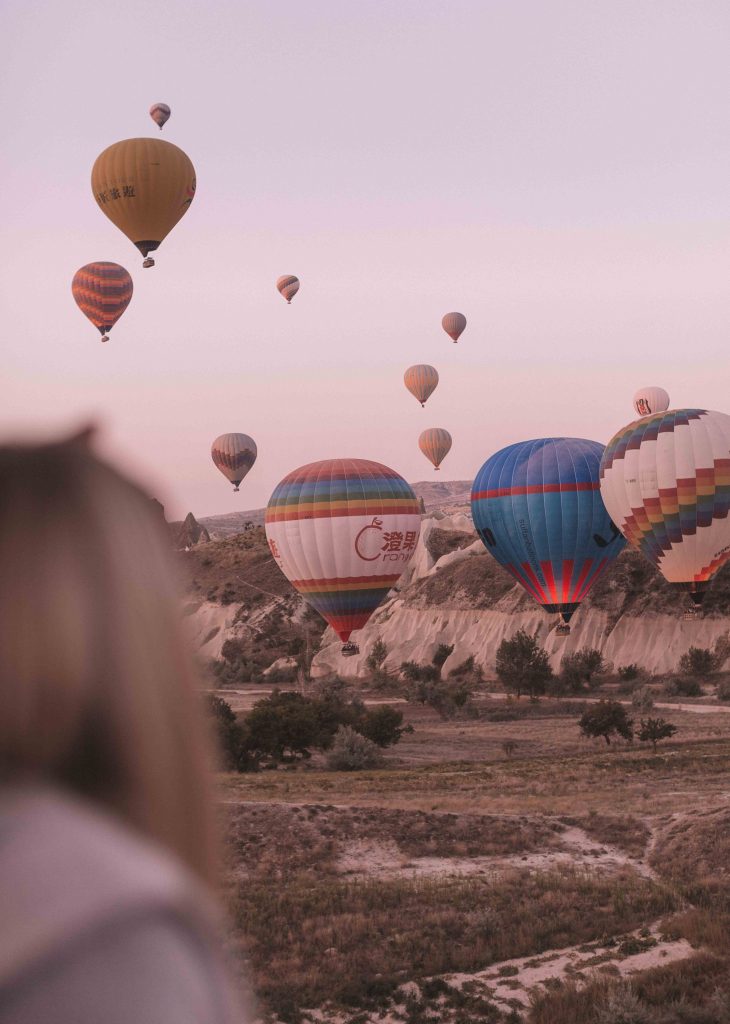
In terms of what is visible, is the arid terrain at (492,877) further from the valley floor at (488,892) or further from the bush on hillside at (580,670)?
the bush on hillside at (580,670)

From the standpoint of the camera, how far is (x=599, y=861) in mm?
21047

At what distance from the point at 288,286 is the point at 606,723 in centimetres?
4652

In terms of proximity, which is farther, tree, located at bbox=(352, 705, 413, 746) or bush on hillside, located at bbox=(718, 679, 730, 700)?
bush on hillside, located at bbox=(718, 679, 730, 700)

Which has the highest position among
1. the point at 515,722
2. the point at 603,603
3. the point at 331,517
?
the point at 331,517

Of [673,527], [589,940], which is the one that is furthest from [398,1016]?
[673,527]

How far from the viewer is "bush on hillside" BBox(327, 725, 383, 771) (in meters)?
33.6

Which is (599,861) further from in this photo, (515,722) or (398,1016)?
(515,722)

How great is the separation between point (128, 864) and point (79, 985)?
0.38 feet

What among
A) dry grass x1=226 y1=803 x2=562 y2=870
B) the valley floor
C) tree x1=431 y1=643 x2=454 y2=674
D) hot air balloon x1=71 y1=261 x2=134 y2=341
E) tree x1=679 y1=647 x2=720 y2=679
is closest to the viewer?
the valley floor

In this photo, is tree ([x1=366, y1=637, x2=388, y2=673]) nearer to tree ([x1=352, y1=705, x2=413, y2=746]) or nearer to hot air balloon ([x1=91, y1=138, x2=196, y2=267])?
tree ([x1=352, y1=705, x2=413, y2=746])

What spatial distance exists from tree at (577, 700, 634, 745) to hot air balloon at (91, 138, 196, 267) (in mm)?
25388

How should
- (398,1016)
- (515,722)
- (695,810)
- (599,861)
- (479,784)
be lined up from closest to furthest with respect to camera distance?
(398,1016) < (599,861) < (695,810) < (479,784) < (515,722)

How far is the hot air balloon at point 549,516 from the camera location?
4284cm

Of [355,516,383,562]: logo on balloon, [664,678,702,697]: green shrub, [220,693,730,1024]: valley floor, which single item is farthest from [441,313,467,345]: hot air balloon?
[220,693,730,1024]: valley floor
